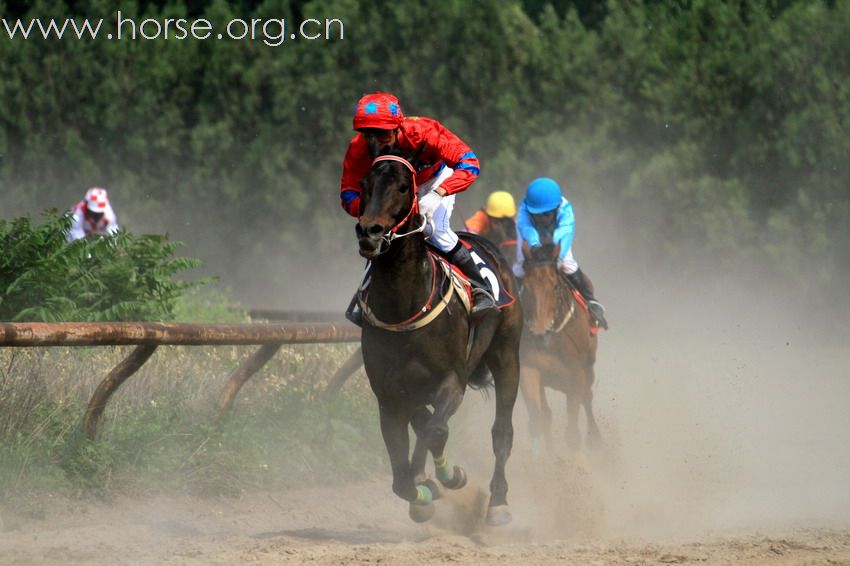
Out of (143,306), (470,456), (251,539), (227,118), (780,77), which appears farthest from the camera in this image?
(227,118)

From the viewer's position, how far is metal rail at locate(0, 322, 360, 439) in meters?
6.84

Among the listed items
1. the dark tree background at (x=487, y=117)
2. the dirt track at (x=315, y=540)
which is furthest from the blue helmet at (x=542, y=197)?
the dark tree background at (x=487, y=117)

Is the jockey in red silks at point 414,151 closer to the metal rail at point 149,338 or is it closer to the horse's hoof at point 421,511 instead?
the horse's hoof at point 421,511

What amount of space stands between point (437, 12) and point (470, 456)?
14.2 m

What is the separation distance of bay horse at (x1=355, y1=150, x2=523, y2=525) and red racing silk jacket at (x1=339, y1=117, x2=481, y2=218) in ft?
0.43

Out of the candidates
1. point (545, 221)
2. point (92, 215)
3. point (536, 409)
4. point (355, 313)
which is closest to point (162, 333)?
point (355, 313)

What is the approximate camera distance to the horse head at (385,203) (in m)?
6.41

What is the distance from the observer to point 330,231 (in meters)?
24.7

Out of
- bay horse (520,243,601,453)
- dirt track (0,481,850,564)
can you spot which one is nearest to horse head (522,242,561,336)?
bay horse (520,243,601,453)

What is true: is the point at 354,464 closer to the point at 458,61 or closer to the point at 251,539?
the point at 251,539

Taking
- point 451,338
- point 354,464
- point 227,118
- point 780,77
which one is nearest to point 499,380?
point 451,338

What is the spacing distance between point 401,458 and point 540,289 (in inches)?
140

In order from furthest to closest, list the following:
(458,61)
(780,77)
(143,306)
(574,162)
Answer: (458,61)
(574,162)
(780,77)
(143,306)

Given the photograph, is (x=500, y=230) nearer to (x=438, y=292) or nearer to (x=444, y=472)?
(x=444, y=472)
